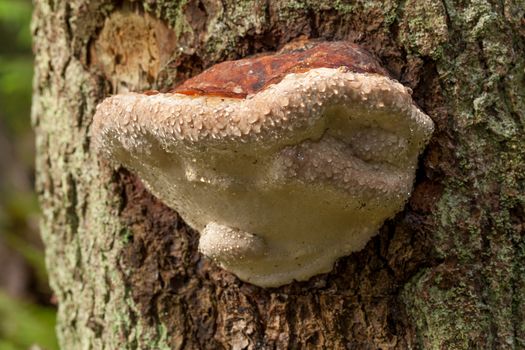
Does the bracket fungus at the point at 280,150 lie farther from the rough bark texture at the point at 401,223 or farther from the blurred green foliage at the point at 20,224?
the blurred green foliage at the point at 20,224

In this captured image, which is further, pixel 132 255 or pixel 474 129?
pixel 132 255

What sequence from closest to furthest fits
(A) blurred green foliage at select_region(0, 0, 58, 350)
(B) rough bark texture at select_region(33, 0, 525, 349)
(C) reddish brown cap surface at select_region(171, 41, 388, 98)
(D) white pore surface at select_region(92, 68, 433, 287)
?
(D) white pore surface at select_region(92, 68, 433, 287)
(C) reddish brown cap surface at select_region(171, 41, 388, 98)
(B) rough bark texture at select_region(33, 0, 525, 349)
(A) blurred green foliage at select_region(0, 0, 58, 350)

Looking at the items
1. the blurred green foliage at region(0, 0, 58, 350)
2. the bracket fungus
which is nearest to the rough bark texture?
the bracket fungus

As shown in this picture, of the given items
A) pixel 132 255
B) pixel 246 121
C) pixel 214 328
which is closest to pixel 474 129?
pixel 246 121

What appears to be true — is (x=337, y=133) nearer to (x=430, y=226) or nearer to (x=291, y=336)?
(x=430, y=226)

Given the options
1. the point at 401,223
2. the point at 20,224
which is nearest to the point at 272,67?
the point at 401,223

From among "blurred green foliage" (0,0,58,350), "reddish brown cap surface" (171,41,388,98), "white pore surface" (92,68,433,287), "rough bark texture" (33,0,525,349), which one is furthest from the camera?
"blurred green foliage" (0,0,58,350)

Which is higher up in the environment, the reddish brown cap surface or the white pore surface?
the reddish brown cap surface

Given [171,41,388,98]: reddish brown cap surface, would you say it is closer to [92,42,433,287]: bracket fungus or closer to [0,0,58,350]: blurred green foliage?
[92,42,433,287]: bracket fungus
